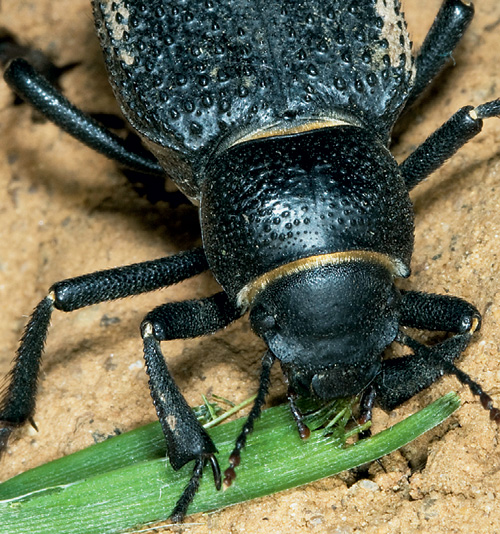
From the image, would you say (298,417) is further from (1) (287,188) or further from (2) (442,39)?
(2) (442,39)

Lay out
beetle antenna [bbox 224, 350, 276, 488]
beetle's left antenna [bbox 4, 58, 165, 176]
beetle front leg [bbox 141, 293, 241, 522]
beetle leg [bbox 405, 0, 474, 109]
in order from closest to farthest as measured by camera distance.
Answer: beetle antenna [bbox 224, 350, 276, 488] < beetle front leg [bbox 141, 293, 241, 522] < beetle leg [bbox 405, 0, 474, 109] < beetle's left antenna [bbox 4, 58, 165, 176]

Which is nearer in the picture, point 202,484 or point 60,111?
point 202,484

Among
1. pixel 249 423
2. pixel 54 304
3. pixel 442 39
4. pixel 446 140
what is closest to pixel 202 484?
pixel 249 423

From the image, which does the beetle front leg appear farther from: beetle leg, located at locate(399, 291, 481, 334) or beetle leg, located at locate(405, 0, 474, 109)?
beetle leg, located at locate(405, 0, 474, 109)

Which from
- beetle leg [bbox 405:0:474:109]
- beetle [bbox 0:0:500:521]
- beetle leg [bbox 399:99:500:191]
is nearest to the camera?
beetle [bbox 0:0:500:521]

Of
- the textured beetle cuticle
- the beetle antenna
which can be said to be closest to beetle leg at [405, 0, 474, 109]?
the textured beetle cuticle

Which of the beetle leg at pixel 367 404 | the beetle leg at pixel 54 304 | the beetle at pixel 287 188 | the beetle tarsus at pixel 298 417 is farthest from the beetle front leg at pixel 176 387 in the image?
the beetle leg at pixel 367 404
